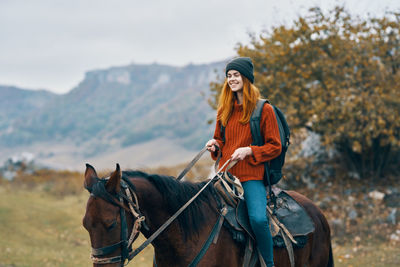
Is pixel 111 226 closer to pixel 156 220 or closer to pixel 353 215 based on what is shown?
pixel 156 220

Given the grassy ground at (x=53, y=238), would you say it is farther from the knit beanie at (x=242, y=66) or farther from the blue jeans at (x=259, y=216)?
the knit beanie at (x=242, y=66)

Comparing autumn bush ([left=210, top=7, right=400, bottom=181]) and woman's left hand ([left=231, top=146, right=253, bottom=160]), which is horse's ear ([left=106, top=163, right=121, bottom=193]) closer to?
woman's left hand ([left=231, top=146, right=253, bottom=160])

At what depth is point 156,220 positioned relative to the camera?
3.43 meters

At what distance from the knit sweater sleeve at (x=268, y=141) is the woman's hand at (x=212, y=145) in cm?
45

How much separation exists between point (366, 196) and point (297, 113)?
128 inches

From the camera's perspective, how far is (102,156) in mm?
131125

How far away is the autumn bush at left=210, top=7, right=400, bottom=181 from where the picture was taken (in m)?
11.3

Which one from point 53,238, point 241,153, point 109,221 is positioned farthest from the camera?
point 53,238

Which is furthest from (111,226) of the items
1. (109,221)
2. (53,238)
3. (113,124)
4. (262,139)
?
(113,124)

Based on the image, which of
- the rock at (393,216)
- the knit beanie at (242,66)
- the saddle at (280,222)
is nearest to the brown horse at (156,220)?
the saddle at (280,222)

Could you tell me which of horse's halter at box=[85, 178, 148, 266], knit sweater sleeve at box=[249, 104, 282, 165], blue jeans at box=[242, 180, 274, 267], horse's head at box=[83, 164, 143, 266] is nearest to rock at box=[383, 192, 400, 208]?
blue jeans at box=[242, 180, 274, 267]

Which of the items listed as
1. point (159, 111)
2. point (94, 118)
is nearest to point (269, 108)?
point (159, 111)

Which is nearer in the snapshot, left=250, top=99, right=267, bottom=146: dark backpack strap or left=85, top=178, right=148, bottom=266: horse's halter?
left=85, top=178, right=148, bottom=266: horse's halter

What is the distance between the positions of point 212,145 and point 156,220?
3.44 feet
